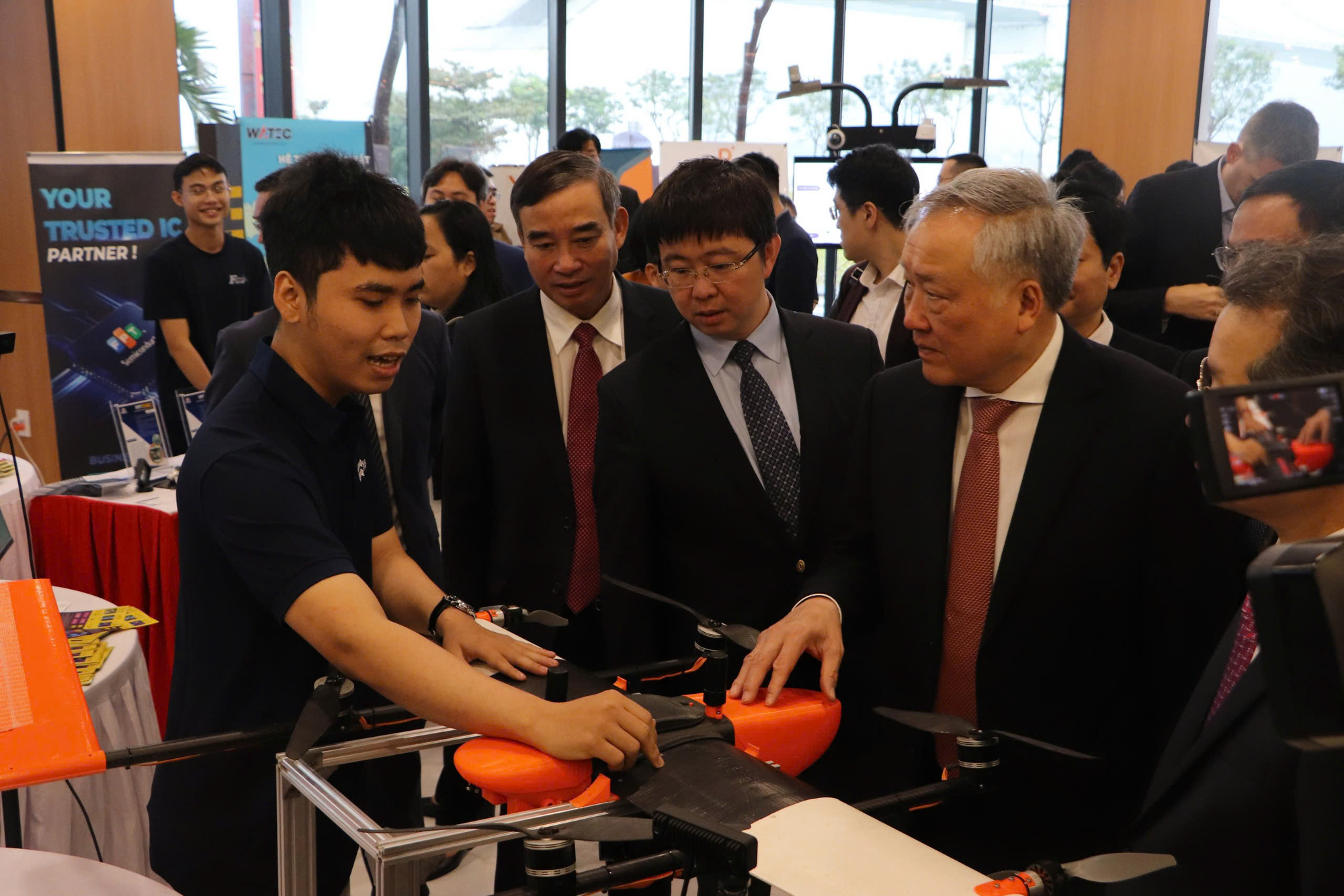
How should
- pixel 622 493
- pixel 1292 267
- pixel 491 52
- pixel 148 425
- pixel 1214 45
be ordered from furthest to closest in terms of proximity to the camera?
pixel 1214 45, pixel 491 52, pixel 148 425, pixel 622 493, pixel 1292 267

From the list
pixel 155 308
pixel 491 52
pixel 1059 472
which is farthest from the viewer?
pixel 491 52

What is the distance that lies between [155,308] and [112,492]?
1865mm

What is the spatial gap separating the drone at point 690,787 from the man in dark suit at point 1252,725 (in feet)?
0.41

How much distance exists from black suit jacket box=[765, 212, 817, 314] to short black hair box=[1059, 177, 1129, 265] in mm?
2757

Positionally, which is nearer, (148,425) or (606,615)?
(606,615)

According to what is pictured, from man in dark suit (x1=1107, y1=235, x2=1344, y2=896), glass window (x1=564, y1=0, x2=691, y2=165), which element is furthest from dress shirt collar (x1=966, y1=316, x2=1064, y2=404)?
glass window (x1=564, y1=0, x2=691, y2=165)

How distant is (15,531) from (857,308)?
249 centimetres

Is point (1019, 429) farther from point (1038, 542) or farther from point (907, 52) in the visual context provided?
point (907, 52)

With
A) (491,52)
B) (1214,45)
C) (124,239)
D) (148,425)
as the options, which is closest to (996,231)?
(148,425)

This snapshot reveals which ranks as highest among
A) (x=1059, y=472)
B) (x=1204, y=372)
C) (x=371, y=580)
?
(x=1204, y=372)

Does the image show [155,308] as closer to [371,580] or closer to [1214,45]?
[371,580]

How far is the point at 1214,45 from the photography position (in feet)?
29.3

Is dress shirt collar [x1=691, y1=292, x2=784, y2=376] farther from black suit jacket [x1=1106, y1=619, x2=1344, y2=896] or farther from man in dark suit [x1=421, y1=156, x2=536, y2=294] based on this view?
man in dark suit [x1=421, y1=156, x2=536, y2=294]

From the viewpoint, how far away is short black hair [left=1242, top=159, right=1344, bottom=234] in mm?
1990
